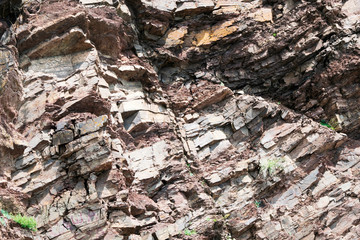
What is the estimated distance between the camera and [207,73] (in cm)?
1490

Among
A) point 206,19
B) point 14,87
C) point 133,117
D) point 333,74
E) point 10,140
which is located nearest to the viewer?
point 10,140

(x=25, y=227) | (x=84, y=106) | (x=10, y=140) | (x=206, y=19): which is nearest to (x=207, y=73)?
(x=206, y=19)

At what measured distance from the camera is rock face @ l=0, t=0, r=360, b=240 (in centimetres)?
977

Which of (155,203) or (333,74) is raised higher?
(333,74)

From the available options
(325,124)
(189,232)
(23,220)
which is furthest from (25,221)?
(325,124)

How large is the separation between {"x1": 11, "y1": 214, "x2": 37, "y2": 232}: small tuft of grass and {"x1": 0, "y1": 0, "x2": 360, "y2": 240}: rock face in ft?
0.66

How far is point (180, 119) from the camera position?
45.3ft

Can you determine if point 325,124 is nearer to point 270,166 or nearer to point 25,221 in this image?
point 270,166

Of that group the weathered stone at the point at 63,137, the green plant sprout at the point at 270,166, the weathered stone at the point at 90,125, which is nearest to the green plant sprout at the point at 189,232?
the green plant sprout at the point at 270,166

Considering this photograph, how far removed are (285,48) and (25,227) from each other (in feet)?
35.4

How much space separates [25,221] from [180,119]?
254 inches

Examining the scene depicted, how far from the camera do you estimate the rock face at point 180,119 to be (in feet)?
32.0

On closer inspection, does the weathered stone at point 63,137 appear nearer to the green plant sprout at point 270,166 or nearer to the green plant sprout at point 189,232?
the green plant sprout at point 189,232

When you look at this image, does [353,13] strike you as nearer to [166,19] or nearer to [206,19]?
[206,19]
